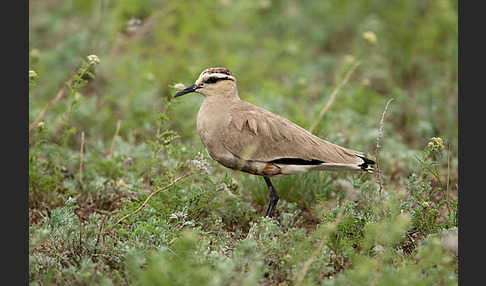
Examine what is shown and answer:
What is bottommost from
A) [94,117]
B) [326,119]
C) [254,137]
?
[94,117]

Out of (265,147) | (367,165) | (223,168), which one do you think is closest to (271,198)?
(265,147)

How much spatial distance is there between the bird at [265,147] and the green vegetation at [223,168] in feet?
0.60

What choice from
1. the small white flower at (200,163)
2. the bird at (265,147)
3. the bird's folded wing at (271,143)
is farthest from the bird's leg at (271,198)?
the small white flower at (200,163)

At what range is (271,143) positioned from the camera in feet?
16.2

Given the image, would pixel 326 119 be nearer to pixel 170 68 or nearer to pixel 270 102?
pixel 270 102

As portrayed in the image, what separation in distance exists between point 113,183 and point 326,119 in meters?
2.66

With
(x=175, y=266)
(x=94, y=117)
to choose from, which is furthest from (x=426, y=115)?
(x=175, y=266)

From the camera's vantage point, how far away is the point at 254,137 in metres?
4.92

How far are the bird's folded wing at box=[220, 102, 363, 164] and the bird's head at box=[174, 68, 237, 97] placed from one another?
31 cm

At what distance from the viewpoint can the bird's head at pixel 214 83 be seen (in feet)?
17.0

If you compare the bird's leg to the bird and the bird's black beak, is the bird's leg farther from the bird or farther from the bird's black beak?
the bird's black beak

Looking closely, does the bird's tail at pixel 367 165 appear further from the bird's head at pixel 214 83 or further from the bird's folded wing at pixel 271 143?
the bird's head at pixel 214 83

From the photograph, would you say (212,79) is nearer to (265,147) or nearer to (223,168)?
(265,147)

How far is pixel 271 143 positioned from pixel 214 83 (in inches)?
31.5
